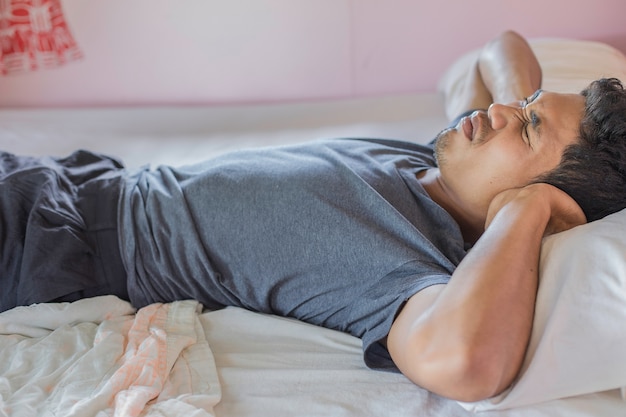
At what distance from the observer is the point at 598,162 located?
1.14m

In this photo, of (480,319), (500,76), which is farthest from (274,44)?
(480,319)

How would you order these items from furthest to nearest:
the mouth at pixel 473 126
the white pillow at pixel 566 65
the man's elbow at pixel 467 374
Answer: the white pillow at pixel 566 65
the mouth at pixel 473 126
the man's elbow at pixel 467 374

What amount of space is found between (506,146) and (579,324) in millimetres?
392

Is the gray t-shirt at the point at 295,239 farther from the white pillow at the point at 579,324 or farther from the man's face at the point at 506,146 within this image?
the white pillow at the point at 579,324

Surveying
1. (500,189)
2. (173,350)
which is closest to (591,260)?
(500,189)

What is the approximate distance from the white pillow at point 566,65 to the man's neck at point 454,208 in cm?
56

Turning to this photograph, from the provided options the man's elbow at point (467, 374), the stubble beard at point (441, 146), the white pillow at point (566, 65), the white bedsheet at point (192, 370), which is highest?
the white pillow at point (566, 65)

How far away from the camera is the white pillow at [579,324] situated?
2.97ft

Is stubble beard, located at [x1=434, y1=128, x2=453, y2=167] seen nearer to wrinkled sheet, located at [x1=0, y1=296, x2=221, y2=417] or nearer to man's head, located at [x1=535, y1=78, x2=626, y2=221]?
man's head, located at [x1=535, y1=78, x2=626, y2=221]

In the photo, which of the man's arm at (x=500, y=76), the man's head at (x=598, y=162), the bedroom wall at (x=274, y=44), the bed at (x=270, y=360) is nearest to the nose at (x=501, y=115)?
the man's head at (x=598, y=162)

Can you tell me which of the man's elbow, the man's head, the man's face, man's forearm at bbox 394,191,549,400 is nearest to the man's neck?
the man's face

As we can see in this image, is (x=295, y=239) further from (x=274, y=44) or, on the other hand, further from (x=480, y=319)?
(x=274, y=44)

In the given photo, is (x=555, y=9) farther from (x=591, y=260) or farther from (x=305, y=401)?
(x=305, y=401)

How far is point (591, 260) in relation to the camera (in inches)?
37.4
